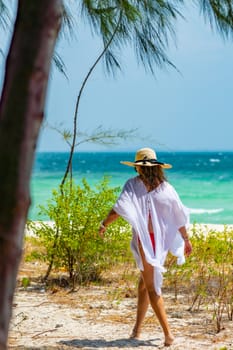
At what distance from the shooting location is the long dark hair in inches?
206

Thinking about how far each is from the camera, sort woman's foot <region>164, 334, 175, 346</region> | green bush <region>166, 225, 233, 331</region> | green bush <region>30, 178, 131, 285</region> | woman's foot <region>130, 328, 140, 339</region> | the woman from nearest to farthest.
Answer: the woman → woman's foot <region>164, 334, 175, 346</region> → woman's foot <region>130, 328, 140, 339</region> → green bush <region>166, 225, 233, 331</region> → green bush <region>30, 178, 131, 285</region>

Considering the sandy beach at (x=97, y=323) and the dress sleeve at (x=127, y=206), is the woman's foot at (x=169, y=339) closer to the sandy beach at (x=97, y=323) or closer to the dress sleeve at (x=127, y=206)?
the sandy beach at (x=97, y=323)

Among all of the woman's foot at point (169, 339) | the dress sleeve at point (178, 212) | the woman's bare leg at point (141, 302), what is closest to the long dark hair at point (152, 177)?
the dress sleeve at point (178, 212)

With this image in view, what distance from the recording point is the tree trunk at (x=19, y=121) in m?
1.75

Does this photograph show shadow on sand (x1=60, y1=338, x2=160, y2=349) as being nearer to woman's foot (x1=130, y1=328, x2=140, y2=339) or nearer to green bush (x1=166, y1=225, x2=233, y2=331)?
woman's foot (x1=130, y1=328, x2=140, y2=339)

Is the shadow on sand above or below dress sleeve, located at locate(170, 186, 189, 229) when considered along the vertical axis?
below

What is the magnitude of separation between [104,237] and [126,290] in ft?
1.80

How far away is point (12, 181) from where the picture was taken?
175 cm

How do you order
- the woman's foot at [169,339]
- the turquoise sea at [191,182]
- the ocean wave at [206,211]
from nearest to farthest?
the woman's foot at [169,339] → the ocean wave at [206,211] → the turquoise sea at [191,182]

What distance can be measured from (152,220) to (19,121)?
3.49 meters

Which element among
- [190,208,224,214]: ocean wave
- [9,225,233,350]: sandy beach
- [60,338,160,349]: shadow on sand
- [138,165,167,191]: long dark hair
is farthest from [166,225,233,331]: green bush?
[190,208,224,214]: ocean wave

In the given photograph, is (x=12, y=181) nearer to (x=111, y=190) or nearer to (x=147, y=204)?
(x=147, y=204)

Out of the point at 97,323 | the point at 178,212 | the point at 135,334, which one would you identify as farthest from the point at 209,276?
the point at 178,212

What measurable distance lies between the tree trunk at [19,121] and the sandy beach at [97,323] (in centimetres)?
362
